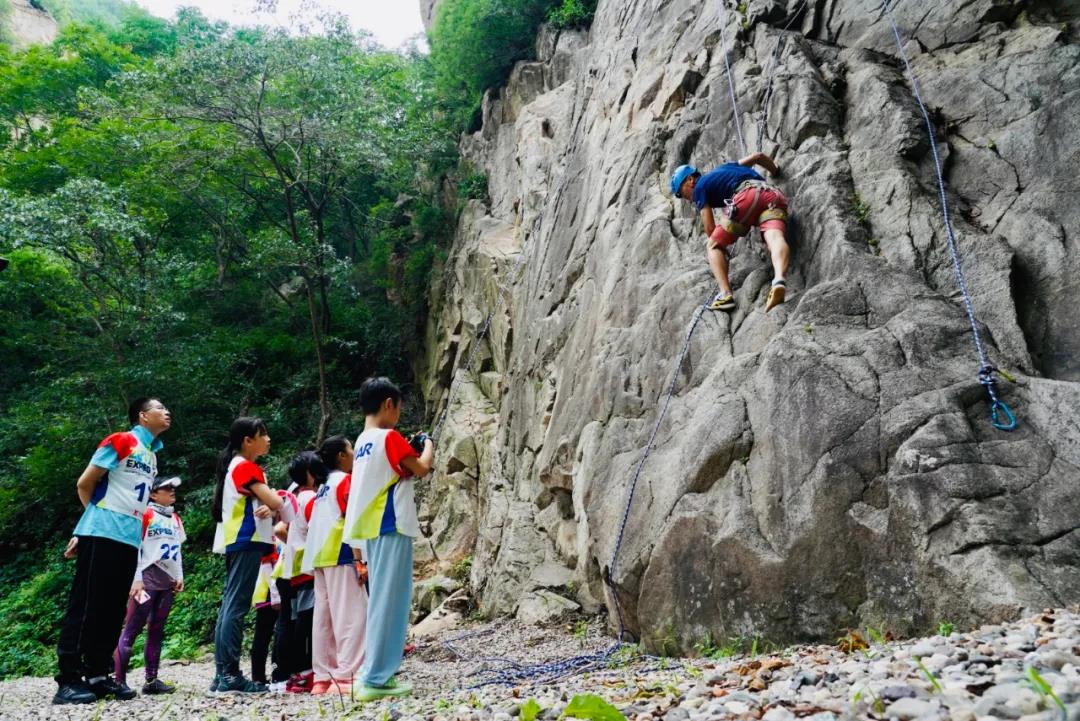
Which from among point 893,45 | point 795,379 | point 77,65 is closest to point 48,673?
point 795,379

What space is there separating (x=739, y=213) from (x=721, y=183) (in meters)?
0.41

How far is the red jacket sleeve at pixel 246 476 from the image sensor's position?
5.34m

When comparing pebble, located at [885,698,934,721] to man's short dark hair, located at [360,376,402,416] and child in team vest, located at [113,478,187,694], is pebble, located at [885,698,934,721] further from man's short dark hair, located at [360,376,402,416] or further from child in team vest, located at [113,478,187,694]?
child in team vest, located at [113,478,187,694]

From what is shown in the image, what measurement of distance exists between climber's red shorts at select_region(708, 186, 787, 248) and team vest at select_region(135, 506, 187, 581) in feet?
18.3

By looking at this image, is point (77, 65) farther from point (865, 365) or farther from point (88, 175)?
point (865, 365)

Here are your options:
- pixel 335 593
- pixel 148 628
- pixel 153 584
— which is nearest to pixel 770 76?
pixel 335 593

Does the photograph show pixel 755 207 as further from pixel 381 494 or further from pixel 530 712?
pixel 530 712

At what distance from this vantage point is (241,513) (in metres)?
5.39

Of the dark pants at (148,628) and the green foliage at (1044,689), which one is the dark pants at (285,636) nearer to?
the dark pants at (148,628)

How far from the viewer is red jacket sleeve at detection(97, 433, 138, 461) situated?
4.91 meters

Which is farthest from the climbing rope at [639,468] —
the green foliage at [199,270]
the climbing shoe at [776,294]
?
the green foliage at [199,270]

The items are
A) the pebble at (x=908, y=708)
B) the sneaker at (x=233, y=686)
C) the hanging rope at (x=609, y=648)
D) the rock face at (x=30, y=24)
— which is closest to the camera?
the pebble at (x=908, y=708)

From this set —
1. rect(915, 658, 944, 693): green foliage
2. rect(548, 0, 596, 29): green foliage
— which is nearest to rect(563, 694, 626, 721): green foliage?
rect(915, 658, 944, 693): green foliage

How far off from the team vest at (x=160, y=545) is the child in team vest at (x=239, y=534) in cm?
99
